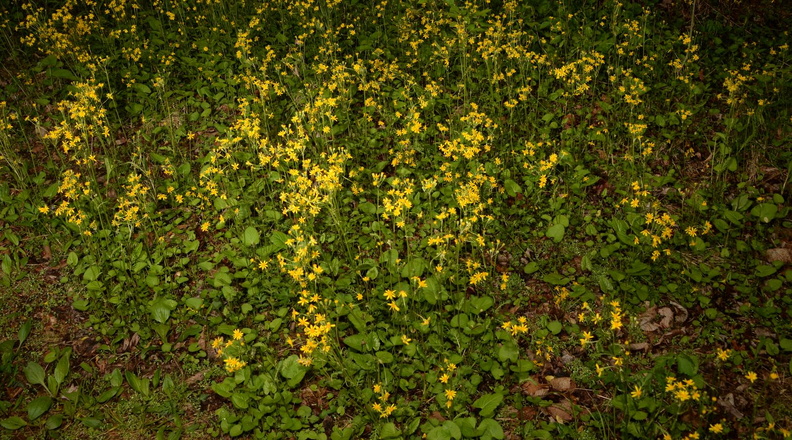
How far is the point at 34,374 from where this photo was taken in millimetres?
3248

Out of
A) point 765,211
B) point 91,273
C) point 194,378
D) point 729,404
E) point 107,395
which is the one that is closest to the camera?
point 729,404

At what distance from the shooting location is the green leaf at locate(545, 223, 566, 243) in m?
3.78

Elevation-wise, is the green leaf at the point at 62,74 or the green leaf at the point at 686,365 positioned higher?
the green leaf at the point at 62,74

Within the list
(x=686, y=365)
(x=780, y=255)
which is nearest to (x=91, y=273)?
(x=686, y=365)

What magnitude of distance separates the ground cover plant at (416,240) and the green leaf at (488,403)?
0.4 inches

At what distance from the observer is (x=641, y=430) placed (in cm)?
265

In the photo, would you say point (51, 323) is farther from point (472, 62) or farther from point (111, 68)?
point (472, 62)

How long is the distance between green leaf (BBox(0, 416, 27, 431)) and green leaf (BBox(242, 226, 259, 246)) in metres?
1.78

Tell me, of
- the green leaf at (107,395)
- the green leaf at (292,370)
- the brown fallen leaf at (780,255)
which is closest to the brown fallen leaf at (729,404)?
the brown fallen leaf at (780,255)

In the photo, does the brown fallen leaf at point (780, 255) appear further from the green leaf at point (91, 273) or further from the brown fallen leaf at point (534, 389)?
the green leaf at point (91, 273)

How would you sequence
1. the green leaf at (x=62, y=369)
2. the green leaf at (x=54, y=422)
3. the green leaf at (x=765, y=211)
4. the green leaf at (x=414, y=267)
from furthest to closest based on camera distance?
1. the green leaf at (x=765, y=211)
2. the green leaf at (x=414, y=267)
3. the green leaf at (x=62, y=369)
4. the green leaf at (x=54, y=422)

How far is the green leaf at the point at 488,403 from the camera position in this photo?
9.13 feet

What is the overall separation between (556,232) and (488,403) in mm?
1552

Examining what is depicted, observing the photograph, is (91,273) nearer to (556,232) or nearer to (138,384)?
(138,384)
